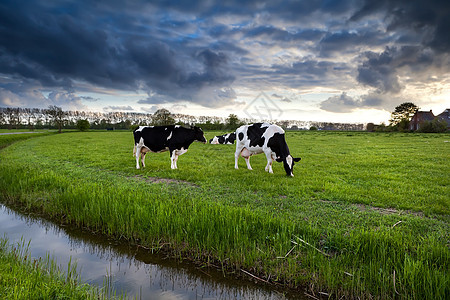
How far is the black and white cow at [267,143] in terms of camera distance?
35.1 ft

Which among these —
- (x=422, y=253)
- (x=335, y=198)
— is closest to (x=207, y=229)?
(x=422, y=253)

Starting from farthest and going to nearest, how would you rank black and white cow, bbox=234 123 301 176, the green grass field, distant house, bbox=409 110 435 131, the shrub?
the shrub, distant house, bbox=409 110 435 131, black and white cow, bbox=234 123 301 176, the green grass field

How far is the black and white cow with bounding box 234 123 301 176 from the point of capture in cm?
1070

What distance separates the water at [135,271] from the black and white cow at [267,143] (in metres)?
7.19

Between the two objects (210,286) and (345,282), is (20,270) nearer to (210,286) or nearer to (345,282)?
(210,286)

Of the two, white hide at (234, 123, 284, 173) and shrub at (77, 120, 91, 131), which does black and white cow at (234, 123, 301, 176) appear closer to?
white hide at (234, 123, 284, 173)

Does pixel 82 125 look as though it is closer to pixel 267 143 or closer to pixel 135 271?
pixel 267 143

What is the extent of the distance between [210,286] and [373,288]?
241 centimetres

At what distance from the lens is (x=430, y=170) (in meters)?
11.9

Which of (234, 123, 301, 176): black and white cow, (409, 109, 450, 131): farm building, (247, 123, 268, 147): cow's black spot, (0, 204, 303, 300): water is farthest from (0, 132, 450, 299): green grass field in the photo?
(409, 109, 450, 131): farm building

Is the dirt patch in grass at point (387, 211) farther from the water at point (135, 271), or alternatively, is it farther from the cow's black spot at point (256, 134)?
the cow's black spot at point (256, 134)

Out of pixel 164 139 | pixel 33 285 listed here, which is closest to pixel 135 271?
pixel 33 285

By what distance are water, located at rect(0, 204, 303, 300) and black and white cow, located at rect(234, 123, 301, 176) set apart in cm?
719

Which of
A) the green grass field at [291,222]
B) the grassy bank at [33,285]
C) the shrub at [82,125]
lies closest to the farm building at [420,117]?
the green grass field at [291,222]
